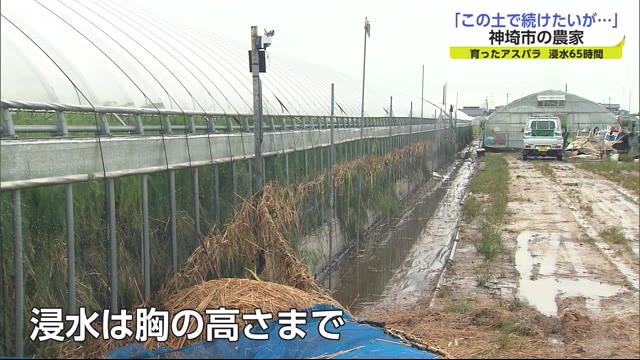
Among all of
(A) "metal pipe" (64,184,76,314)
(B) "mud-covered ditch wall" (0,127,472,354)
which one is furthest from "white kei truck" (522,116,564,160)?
(A) "metal pipe" (64,184,76,314)

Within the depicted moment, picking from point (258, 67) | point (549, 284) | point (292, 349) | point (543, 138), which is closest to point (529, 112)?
point (543, 138)

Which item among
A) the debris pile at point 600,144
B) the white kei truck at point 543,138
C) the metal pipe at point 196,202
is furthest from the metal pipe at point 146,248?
the white kei truck at point 543,138

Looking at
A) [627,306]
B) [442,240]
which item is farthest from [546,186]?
[627,306]

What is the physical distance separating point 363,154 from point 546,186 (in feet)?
30.7

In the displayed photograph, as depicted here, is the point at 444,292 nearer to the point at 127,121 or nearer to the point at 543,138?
the point at 127,121

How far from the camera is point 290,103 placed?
10516 millimetres

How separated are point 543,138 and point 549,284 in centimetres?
2399

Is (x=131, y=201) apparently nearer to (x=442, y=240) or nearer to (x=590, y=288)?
(x=590, y=288)

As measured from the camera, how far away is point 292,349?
11.9 ft

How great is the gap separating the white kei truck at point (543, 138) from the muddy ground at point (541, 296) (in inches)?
653

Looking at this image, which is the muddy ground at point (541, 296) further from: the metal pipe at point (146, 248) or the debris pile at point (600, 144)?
the metal pipe at point (146, 248)

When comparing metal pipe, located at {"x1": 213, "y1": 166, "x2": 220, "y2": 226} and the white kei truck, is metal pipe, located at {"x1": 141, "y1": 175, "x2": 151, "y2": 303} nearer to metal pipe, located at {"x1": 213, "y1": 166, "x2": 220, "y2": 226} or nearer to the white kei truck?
metal pipe, located at {"x1": 213, "y1": 166, "x2": 220, "y2": 226}

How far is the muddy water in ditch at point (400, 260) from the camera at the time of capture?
8.09 meters

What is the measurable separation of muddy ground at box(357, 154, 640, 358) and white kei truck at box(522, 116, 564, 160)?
54.4 feet
